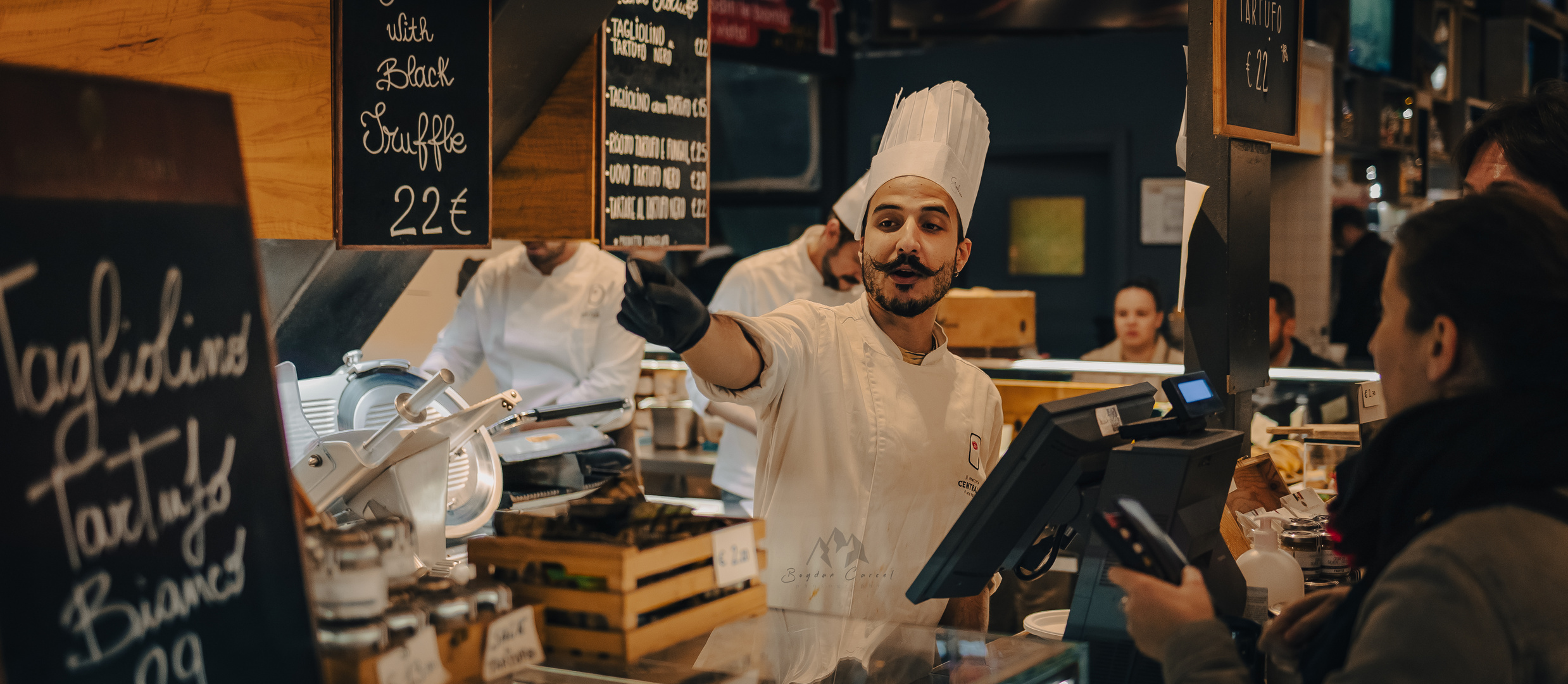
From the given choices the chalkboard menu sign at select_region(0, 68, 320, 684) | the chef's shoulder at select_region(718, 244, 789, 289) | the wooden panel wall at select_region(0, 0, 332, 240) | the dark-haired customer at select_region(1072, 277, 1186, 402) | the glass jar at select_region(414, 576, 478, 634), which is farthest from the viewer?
the dark-haired customer at select_region(1072, 277, 1186, 402)

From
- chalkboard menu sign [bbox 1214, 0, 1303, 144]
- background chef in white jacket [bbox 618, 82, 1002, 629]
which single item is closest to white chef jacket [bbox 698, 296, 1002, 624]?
background chef in white jacket [bbox 618, 82, 1002, 629]

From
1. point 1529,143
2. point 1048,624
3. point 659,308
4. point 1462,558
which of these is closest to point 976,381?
point 1048,624

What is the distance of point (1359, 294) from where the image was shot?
6867 mm

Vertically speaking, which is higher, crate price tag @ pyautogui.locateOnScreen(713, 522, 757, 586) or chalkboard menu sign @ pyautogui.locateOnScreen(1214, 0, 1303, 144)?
chalkboard menu sign @ pyautogui.locateOnScreen(1214, 0, 1303, 144)

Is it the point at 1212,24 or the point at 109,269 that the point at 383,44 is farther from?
the point at 1212,24

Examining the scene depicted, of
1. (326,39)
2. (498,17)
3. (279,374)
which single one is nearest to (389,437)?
(279,374)

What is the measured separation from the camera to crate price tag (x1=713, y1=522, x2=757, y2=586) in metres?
1.37

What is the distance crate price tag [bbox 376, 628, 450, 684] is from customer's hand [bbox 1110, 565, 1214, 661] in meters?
0.74

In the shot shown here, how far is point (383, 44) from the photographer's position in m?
2.08

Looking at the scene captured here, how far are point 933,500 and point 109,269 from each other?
1.47m

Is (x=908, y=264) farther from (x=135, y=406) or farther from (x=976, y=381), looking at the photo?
(x=135, y=406)

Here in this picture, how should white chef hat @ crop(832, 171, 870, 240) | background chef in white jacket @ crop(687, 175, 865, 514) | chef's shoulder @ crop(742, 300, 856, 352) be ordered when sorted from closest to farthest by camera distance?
1. chef's shoulder @ crop(742, 300, 856, 352)
2. white chef hat @ crop(832, 171, 870, 240)
3. background chef in white jacket @ crop(687, 175, 865, 514)

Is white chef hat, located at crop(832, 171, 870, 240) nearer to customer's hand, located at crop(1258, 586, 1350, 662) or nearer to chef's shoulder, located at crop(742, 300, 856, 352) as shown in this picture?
chef's shoulder, located at crop(742, 300, 856, 352)

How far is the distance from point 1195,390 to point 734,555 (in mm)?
709
